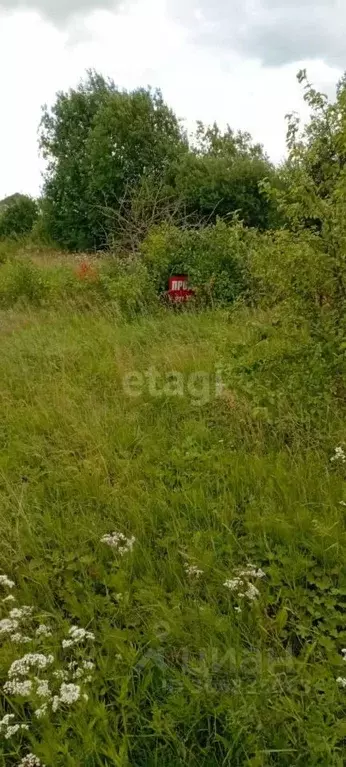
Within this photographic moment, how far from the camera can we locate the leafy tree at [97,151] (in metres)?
13.1

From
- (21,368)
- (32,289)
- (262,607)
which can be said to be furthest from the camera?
(32,289)

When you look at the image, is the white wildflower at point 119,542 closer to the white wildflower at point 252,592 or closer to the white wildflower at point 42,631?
the white wildflower at point 42,631

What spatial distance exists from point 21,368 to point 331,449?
9.85 ft

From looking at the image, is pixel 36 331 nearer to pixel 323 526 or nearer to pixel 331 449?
pixel 331 449

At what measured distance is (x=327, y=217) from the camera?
3.13 m

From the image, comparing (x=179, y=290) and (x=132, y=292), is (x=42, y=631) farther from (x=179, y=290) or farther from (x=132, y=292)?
(x=179, y=290)

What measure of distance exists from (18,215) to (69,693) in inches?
739

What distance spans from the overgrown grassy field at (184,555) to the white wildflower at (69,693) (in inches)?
2.3

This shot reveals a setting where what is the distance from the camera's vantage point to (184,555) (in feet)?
7.09

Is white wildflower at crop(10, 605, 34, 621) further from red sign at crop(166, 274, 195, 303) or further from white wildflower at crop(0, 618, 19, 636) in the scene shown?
red sign at crop(166, 274, 195, 303)

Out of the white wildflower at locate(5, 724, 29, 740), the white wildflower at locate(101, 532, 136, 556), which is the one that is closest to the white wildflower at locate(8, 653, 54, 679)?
the white wildflower at locate(5, 724, 29, 740)

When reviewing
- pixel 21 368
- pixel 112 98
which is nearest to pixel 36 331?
pixel 21 368

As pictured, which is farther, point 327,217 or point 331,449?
point 327,217

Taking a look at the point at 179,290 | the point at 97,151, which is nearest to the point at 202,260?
the point at 179,290
